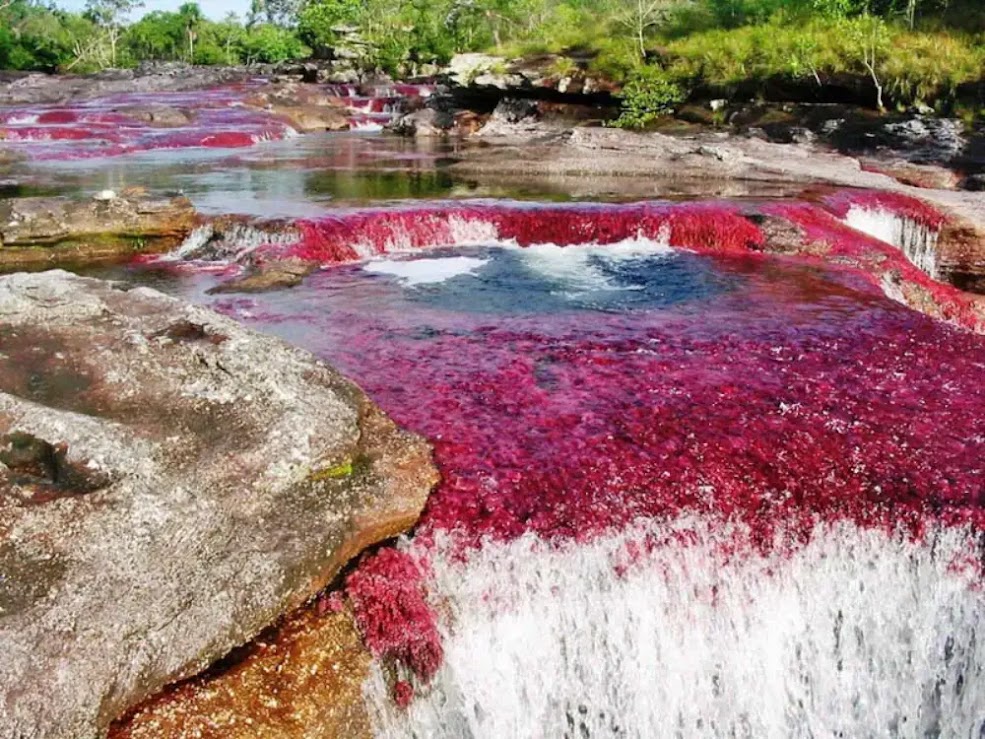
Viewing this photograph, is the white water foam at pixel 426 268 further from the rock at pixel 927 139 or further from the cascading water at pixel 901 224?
the rock at pixel 927 139

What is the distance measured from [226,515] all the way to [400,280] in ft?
25.0

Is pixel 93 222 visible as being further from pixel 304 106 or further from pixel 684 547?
pixel 304 106

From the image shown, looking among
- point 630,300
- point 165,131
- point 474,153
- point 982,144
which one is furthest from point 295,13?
point 630,300

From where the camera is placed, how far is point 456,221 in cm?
1541

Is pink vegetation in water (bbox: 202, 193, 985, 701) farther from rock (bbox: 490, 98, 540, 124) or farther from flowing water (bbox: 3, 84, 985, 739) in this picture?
rock (bbox: 490, 98, 540, 124)

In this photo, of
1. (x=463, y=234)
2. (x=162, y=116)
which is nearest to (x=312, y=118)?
(x=162, y=116)

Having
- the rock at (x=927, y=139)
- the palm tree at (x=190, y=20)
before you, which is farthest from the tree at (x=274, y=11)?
the rock at (x=927, y=139)

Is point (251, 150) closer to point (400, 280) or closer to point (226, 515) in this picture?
point (400, 280)

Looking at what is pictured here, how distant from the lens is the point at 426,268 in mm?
13125

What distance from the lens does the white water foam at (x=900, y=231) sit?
17.1 m

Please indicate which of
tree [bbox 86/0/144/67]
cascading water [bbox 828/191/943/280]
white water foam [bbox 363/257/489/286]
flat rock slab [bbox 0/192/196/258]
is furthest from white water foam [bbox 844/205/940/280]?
tree [bbox 86/0/144/67]

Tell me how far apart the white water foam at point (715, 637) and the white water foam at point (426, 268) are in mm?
7195

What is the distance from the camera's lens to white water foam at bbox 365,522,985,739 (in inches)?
208

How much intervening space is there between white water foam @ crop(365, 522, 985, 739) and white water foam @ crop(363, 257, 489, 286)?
7.20m
